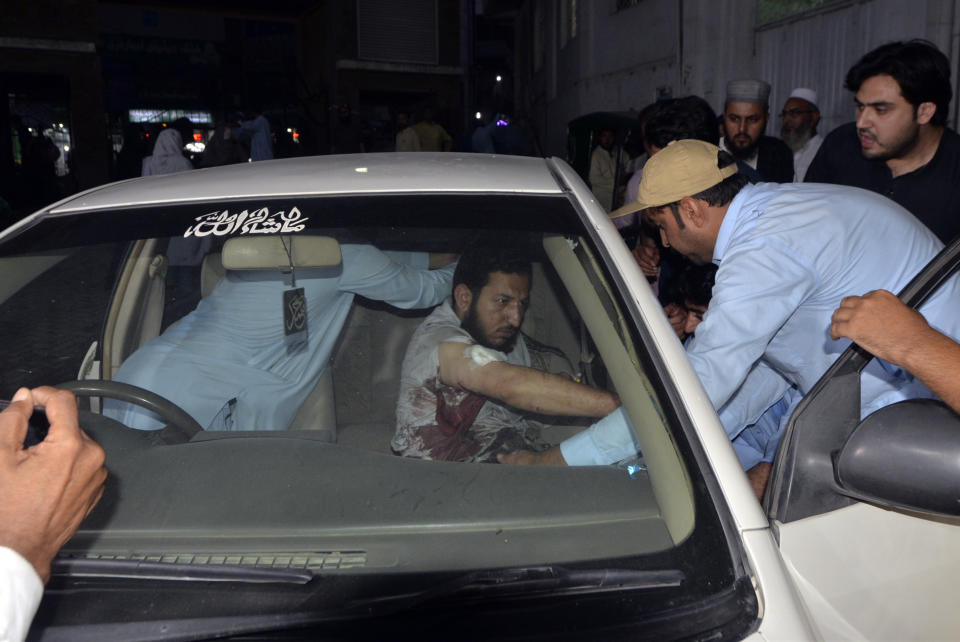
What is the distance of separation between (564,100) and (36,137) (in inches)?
447

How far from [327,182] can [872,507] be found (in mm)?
1266

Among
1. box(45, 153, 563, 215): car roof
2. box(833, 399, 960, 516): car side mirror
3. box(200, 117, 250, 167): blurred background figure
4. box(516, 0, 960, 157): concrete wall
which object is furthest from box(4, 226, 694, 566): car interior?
box(200, 117, 250, 167): blurred background figure

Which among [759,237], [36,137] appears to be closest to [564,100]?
[36,137]

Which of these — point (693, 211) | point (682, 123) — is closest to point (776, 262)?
point (693, 211)

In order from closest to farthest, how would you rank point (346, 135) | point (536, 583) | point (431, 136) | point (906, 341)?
point (536, 583) → point (906, 341) → point (431, 136) → point (346, 135)

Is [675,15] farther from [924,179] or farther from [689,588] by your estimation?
[689,588]

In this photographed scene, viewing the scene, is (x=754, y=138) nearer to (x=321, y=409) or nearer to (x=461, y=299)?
(x=461, y=299)

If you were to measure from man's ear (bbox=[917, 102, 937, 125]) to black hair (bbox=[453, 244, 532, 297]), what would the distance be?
6.53 feet

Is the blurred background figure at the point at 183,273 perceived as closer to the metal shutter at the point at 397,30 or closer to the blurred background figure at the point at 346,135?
the blurred background figure at the point at 346,135

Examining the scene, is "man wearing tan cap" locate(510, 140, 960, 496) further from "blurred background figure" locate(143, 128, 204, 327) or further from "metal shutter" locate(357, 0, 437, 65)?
"metal shutter" locate(357, 0, 437, 65)

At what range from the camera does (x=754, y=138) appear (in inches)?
172

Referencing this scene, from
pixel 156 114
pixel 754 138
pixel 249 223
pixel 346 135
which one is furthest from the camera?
pixel 156 114

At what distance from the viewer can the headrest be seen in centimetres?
174

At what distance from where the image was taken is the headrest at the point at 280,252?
1.74m
